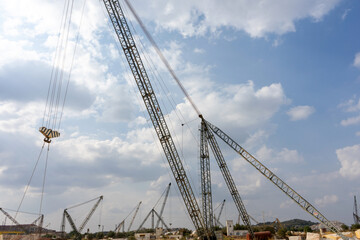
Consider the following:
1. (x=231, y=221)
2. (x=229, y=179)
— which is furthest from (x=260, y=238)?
(x=231, y=221)

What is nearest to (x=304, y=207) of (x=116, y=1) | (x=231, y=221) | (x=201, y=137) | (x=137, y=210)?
(x=201, y=137)

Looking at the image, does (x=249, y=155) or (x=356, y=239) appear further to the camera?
(x=249, y=155)

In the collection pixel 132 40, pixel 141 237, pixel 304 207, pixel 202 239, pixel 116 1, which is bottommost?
pixel 141 237

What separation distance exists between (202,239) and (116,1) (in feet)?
177

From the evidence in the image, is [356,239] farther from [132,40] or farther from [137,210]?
[137,210]

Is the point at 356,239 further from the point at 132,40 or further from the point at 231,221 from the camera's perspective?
the point at 231,221

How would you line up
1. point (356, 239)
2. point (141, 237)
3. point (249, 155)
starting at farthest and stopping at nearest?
point (141, 237)
point (249, 155)
point (356, 239)

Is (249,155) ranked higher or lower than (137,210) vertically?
higher

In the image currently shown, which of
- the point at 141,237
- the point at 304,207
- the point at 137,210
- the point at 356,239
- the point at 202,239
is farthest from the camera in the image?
the point at 137,210

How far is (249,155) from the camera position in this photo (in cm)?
7662

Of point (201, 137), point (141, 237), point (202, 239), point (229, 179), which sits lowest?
point (141, 237)

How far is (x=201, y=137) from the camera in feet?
262

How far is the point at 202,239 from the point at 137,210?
429ft

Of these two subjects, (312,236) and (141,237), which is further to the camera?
(141,237)
